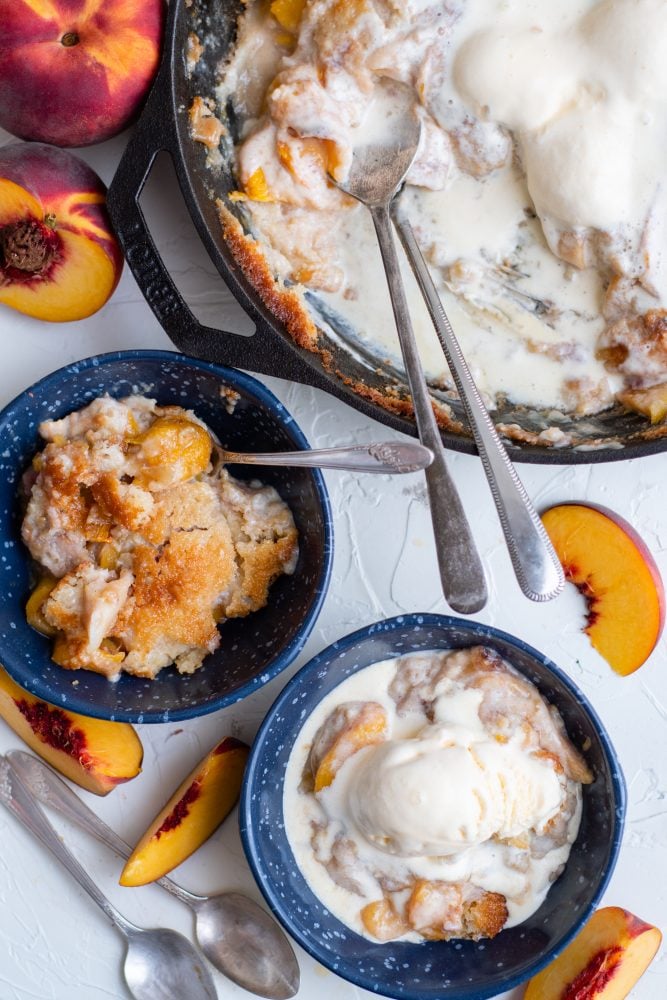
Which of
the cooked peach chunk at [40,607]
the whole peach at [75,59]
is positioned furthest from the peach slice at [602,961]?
the whole peach at [75,59]

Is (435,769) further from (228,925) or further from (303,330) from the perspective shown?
(303,330)

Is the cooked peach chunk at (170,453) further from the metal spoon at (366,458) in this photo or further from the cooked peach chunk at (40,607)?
the cooked peach chunk at (40,607)

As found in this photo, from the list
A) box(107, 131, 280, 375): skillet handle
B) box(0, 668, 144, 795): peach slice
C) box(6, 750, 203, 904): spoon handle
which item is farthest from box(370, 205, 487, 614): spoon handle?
box(6, 750, 203, 904): spoon handle

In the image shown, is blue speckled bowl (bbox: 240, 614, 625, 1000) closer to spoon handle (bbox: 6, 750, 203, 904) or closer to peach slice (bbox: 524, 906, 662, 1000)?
peach slice (bbox: 524, 906, 662, 1000)

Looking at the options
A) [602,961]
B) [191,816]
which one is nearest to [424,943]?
[602,961]

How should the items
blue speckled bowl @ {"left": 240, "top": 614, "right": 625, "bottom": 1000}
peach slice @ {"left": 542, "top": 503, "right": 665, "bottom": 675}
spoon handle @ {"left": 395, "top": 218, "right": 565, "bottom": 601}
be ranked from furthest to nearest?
1. peach slice @ {"left": 542, "top": 503, "right": 665, "bottom": 675}
2. blue speckled bowl @ {"left": 240, "top": 614, "right": 625, "bottom": 1000}
3. spoon handle @ {"left": 395, "top": 218, "right": 565, "bottom": 601}

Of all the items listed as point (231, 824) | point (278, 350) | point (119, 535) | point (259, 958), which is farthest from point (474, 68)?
point (259, 958)
